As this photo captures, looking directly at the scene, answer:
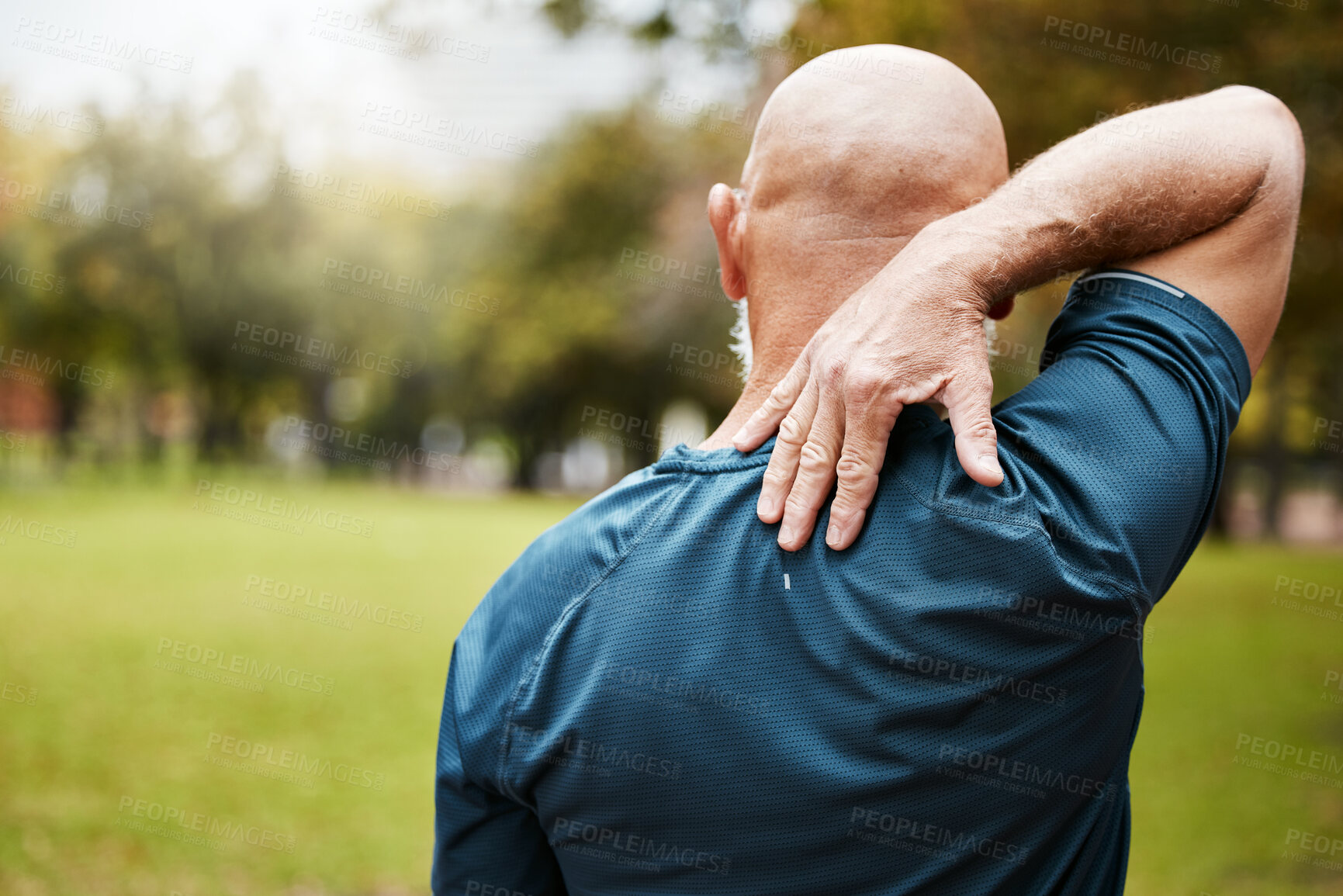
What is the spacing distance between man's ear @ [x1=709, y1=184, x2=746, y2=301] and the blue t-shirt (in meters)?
0.44

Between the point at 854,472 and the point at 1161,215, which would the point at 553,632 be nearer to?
the point at 854,472

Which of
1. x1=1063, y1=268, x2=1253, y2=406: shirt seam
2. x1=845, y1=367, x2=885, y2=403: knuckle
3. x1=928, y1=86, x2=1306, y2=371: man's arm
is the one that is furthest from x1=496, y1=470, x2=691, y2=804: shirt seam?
x1=1063, y1=268, x2=1253, y2=406: shirt seam

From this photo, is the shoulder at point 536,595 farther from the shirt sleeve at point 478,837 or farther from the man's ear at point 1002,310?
the man's ear at point 1002,310

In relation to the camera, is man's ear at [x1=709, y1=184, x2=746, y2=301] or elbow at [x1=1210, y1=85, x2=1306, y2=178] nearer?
elbow at [x1=1210, y1=85, x2=1306, y2=178]

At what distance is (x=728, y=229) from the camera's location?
1735 millimetres

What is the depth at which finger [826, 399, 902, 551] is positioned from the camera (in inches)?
51.6

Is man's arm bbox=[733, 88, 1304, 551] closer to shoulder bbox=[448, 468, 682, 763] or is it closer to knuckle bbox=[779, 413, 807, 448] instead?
knuckle bbox=[779, 413, 807, 448]

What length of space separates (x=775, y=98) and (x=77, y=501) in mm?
29222

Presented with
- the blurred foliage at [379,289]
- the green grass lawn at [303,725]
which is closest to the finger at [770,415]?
the green grass lawn at [303,725]

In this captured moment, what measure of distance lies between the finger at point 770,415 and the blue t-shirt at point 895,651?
2cm

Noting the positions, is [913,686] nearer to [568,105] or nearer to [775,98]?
[775,98]

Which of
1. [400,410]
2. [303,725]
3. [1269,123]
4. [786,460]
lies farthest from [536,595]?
[400,410]

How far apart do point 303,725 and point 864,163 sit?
8172 millimetres

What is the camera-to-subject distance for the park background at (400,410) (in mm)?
6629
